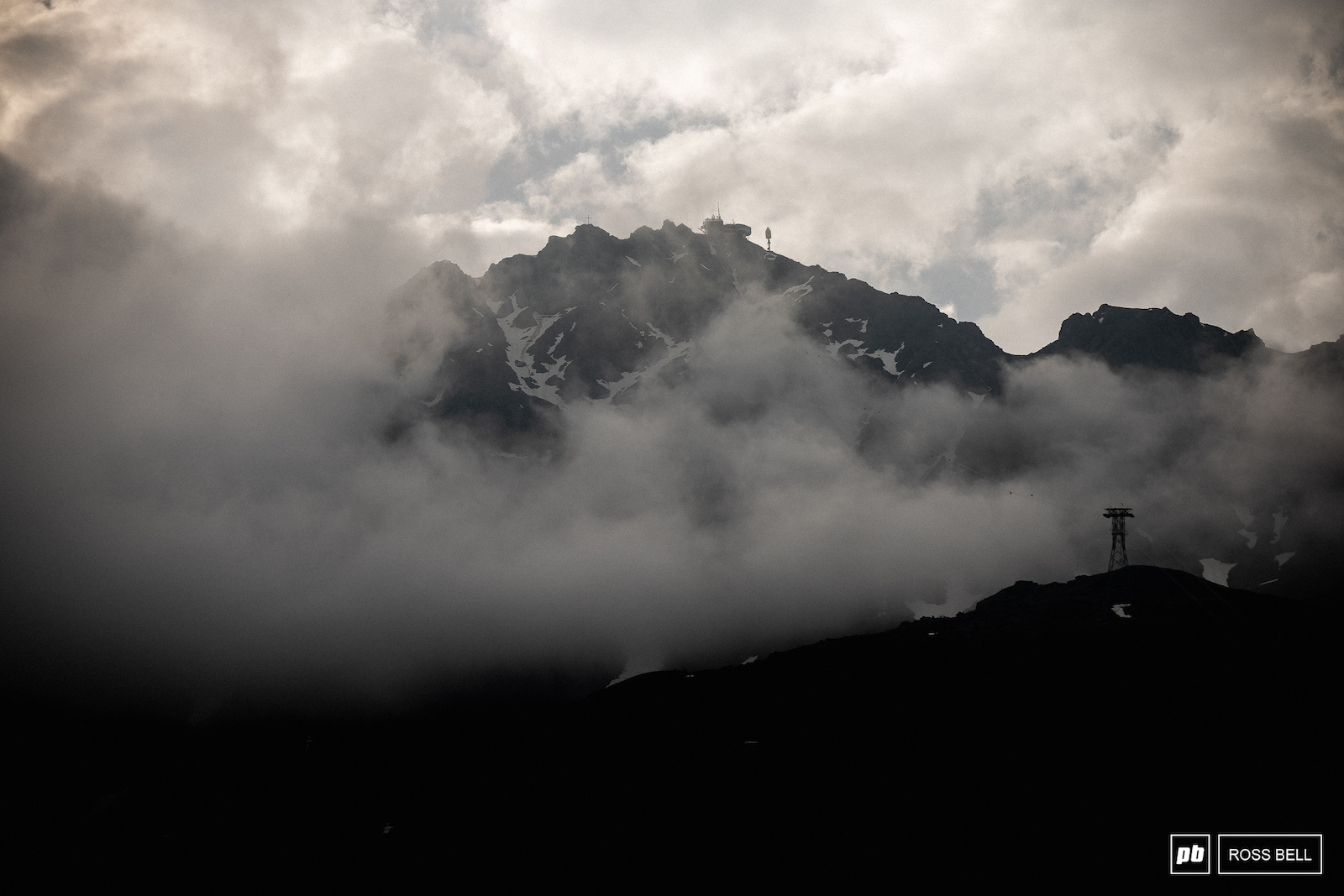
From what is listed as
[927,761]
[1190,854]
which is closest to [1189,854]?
[1190,854]

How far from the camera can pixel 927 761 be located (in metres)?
104

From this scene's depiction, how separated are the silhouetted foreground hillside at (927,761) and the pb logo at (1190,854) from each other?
135cm

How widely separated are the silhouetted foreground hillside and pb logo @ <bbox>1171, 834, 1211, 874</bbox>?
1355 millimetres

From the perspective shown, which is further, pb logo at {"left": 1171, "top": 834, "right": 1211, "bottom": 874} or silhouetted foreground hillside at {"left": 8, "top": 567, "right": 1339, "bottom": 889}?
silhouetted foreground hillside at {"left": 8, "top": 567, "right": 1339, "bottom": 889}

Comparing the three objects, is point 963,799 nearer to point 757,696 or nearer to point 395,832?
point 757,696

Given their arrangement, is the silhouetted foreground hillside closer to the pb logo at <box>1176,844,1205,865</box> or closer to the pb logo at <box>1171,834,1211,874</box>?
the pb logo at <box>1171,834,1211,874</box>

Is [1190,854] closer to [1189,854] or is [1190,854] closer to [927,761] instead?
[1189,854]

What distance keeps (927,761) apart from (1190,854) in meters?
31.7

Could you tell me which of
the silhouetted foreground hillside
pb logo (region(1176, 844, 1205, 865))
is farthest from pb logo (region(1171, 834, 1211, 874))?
the silhouetted foreground hillside

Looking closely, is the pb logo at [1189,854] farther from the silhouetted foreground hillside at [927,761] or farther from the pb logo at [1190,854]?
the silhouetted foreground hillside at [927,761]

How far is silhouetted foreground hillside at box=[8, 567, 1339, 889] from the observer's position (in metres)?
85.0

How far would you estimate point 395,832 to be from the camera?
123 metres

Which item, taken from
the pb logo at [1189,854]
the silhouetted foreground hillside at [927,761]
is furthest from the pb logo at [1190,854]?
A: the silhouetted foreground hillside at [927,761]

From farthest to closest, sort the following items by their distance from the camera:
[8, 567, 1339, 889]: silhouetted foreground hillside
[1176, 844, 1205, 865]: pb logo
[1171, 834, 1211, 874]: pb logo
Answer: [8, 567, 1339, 889]: silhouetted foreground hillside, [1176, 844, 1205, 865]: pb logo, [1171, 834, 1211, 874]: pb logo
